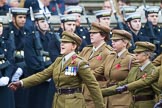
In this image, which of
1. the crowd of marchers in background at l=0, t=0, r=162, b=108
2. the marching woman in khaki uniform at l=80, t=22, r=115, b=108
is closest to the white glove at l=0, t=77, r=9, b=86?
the crowd of marchers in background at l=0, t=0, r=162, b=108

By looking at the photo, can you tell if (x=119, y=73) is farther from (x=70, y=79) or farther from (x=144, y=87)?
(x=70, y=79)

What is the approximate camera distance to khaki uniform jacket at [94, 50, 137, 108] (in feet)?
48.7

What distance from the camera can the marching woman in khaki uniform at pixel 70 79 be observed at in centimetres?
1362

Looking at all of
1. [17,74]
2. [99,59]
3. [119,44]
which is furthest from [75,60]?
[17,74]

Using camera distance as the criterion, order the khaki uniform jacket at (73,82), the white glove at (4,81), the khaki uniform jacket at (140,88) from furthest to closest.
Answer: the white glove at (4,81), the khaki uniform jacket at (140,88), the khaki uniform jacket at (73,82)

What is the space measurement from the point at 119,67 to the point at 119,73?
113mm

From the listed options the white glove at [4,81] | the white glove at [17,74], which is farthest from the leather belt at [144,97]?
the white glove at [17,74]

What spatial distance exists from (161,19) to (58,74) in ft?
22.9

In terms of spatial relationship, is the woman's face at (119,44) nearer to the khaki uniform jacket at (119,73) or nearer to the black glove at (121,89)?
the khaki uniform jacket at (119,73)

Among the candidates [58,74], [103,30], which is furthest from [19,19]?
[58,74]

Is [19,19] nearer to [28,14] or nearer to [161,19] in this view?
[28,14]

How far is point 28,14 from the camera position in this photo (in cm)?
1758

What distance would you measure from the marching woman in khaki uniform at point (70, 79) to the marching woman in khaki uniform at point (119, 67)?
44.7 inches

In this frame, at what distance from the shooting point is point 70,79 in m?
13.7
